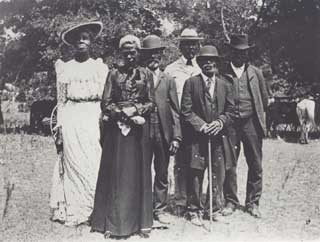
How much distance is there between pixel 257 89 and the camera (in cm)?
540

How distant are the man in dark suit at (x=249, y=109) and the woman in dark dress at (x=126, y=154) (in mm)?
1194

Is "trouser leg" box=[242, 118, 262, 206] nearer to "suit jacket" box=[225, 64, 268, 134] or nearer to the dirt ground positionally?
"suit jacket" box=[225, 64, 268, 134]

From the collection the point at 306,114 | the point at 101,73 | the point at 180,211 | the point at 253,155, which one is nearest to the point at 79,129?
the point at 101,73

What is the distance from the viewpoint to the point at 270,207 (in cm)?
589

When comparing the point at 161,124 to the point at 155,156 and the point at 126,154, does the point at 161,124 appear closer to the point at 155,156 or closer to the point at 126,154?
the point at 155,156

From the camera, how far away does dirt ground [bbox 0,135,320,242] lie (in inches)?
187

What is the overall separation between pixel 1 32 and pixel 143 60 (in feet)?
16.8

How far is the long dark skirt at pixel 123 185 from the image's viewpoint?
4492mm

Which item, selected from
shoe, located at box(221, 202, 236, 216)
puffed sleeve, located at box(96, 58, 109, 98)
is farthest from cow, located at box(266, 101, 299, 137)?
puffed sleeve, located at box(96, 58, 109, 98)

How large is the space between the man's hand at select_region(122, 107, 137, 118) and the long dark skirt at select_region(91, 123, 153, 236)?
16 cm

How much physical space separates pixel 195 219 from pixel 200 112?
1.09 m

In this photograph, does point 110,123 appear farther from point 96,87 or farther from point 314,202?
point 314,202

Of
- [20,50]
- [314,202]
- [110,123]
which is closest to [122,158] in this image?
[110,123]

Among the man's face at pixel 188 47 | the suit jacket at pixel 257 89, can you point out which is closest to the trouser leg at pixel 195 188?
the suit jacket at pixel 257 89
